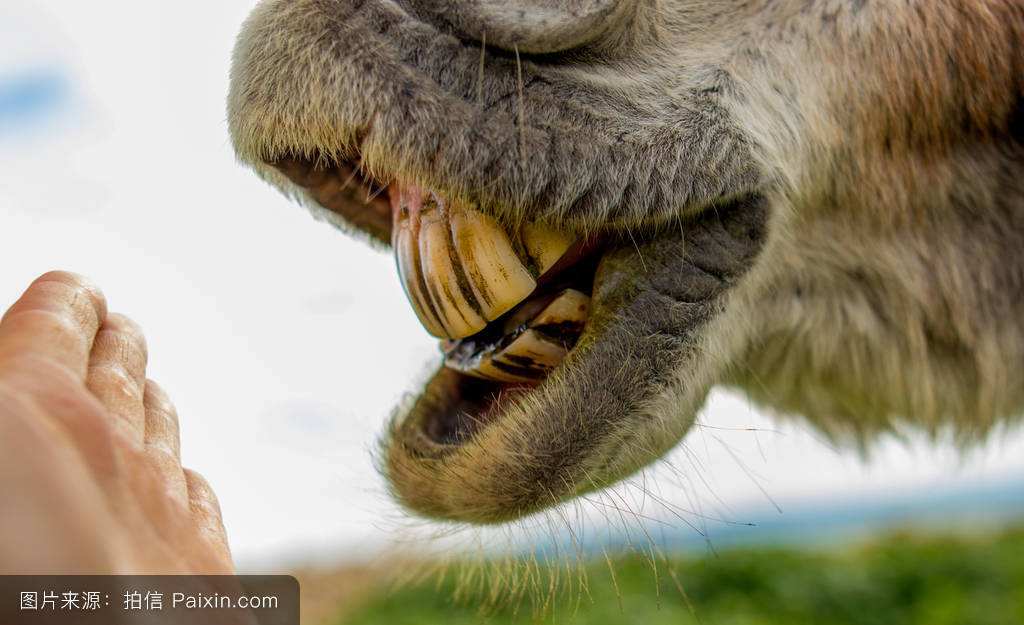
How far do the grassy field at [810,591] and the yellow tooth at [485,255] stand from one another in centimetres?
474

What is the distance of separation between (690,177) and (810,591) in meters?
6.15

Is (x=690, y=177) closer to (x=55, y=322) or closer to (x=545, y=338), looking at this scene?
(x=545, y=338)

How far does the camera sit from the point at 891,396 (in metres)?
1.89

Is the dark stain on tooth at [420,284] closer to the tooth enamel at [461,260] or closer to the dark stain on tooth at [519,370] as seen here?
the tooth enamel at [461,260]

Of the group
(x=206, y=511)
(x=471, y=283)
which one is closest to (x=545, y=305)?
(x=471, y=283)

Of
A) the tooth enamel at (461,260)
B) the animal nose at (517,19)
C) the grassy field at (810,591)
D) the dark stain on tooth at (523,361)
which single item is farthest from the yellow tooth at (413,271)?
the grassy field at (810,591)

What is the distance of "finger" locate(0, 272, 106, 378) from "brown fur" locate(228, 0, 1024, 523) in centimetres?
30

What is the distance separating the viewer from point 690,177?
1.36 m

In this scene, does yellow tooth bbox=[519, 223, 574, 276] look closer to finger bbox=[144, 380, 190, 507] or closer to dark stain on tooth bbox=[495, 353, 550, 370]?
dark stain on tooth bbox=[495, 353, 550, 370]

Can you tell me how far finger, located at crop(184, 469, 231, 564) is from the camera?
116 centimetres

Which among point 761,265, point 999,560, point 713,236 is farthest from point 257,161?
point 999,560

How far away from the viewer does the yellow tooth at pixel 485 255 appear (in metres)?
1.32

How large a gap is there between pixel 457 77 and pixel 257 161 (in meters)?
0.33

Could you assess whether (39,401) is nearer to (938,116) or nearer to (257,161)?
(257,161)
